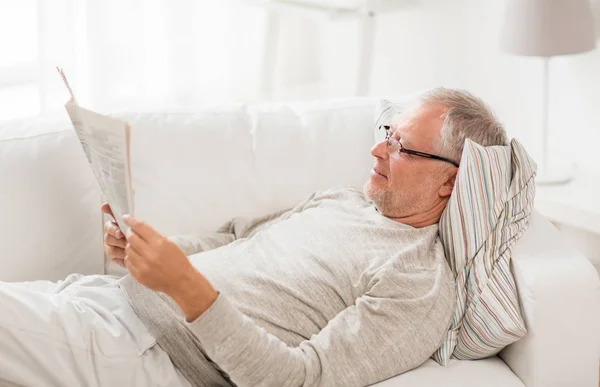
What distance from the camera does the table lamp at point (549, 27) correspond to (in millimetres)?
2592

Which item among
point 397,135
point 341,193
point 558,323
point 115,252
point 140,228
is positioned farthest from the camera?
point 341,193

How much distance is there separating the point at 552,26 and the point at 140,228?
167 centimetres

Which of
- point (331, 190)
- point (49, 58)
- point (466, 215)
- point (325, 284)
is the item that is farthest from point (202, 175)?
point (49, 58)

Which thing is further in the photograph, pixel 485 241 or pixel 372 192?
pixel 372 192

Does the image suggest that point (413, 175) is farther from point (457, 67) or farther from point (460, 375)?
point (457, 67)

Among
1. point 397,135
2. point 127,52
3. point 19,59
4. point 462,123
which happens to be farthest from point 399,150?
point 19,59

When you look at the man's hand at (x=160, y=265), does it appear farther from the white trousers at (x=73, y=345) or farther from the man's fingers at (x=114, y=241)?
the man's fingers at (x=114, y=241)

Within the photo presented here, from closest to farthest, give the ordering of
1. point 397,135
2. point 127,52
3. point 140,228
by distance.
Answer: point 140,228 < point 397,135 < point 127,52

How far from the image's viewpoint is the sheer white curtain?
3025 millimetres

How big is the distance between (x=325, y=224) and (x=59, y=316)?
610mm

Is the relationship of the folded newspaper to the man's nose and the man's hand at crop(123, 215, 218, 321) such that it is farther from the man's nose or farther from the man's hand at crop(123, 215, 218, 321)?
the man's nose

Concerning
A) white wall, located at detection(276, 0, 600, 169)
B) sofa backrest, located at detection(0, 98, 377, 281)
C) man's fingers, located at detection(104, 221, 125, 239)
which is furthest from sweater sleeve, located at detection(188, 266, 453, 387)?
white wall, located at detection(276, 0, 600, 169)

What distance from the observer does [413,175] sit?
1931mm

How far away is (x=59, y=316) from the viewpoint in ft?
5.50
